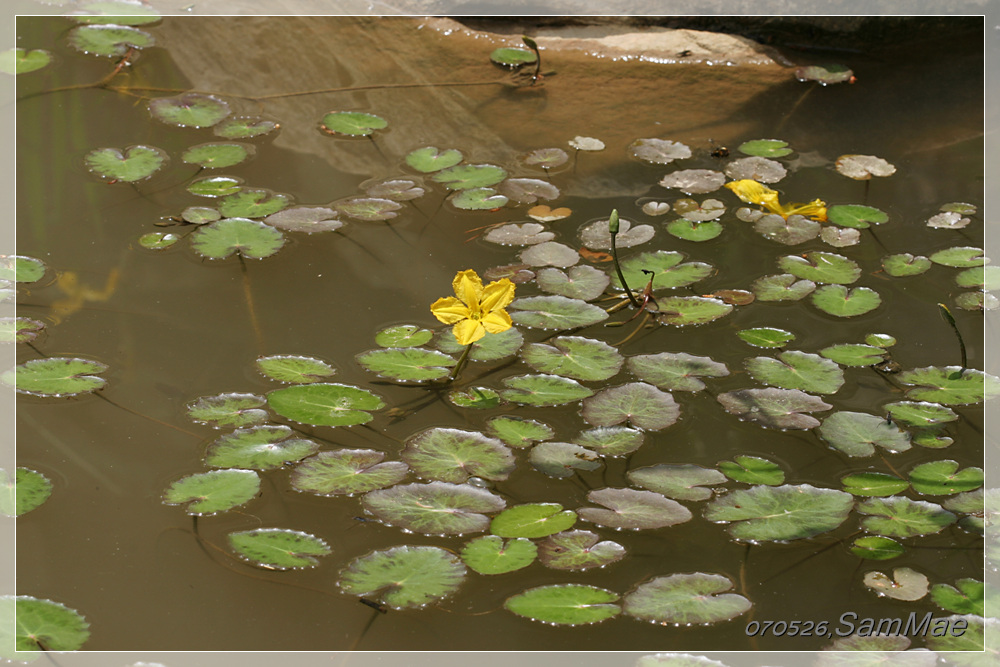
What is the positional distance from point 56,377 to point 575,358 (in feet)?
3.77

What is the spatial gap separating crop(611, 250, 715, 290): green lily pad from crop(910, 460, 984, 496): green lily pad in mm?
733

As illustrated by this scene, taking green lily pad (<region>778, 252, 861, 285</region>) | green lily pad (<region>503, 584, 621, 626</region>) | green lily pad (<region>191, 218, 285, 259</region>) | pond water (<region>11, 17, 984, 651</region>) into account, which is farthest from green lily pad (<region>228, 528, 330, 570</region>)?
green lily pad (<region>778, 252, 861, 285</region>)

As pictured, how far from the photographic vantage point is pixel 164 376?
1869 millimetres

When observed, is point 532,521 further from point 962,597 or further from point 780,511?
point 962,597

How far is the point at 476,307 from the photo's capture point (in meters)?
1.75

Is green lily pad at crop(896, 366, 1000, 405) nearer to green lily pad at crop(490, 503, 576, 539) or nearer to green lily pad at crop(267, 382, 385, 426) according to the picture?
green lily pad at crop(490, 503, 576, 539)

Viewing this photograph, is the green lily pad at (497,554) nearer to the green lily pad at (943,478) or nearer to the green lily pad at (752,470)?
the green lily pad at (752,470)

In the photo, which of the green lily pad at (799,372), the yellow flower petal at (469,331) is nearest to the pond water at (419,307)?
the green lily pad at (799,372)

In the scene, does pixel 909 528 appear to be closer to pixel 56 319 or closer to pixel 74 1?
pixel 56 319

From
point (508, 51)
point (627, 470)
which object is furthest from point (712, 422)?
point (508, 51)

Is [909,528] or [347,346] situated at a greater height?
[347,346]

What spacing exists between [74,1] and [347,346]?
2.34 m

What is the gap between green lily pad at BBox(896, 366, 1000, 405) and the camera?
1874 mm

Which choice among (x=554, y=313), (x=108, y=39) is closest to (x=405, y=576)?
(x=554, y=313)
